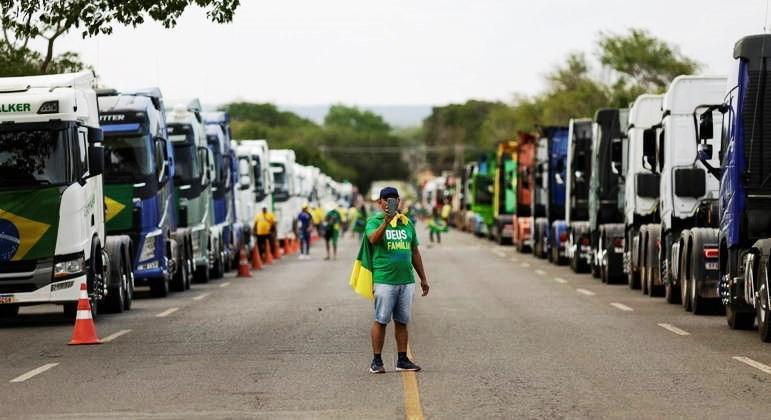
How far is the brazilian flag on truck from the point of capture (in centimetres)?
A: 2186

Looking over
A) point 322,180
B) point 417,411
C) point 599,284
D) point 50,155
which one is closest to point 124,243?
point 50,155

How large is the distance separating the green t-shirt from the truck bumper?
316 inches

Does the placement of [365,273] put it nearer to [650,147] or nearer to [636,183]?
[650,147]

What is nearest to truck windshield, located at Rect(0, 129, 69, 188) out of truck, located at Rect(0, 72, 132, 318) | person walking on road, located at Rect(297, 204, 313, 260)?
truck, located at Rect(0, 72, 132, 318)

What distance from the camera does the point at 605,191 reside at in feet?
113

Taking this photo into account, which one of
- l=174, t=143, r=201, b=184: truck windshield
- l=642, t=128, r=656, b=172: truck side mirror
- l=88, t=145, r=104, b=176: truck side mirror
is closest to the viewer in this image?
l=88, t=145, r=104, b=176: truck side mirror

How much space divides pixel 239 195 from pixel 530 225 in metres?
9.58

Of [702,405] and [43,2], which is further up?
[43,2]

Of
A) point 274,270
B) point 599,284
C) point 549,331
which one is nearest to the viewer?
point 549,331

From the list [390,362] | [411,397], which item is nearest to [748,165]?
[390,362]

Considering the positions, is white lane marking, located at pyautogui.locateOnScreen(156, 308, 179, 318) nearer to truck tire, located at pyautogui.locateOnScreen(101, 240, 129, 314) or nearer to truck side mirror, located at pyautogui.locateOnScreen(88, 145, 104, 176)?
truck tire, located at pyautogui.locateOnScreen(101, 240, 129, 314)

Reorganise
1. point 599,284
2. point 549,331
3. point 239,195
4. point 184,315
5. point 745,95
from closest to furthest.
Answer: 1. point 745,95
2. point 549,331
3. point 184,315
4. point 599,284
5. point 239,195

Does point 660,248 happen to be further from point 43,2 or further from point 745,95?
point 43,2

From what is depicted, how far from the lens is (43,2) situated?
2027 cm
